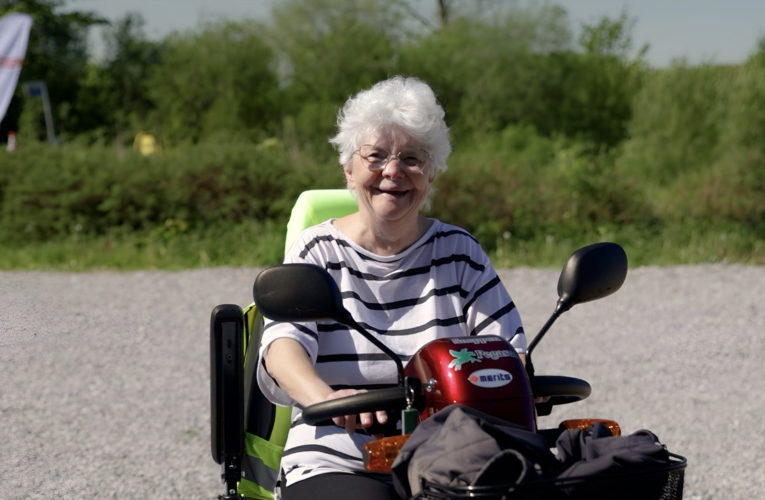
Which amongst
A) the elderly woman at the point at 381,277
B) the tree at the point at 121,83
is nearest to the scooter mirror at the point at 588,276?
the elderly woman at the point at 381,277

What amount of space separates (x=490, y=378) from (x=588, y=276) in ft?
1.22

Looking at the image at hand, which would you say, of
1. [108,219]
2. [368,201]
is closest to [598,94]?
[108,219]

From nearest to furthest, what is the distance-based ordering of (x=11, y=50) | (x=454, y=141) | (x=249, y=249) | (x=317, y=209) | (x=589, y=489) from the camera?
(x=589, y=489)
(x=317, y=209)
(x=11, y=50)
(x=249, y=249)
(x=454, y=141)

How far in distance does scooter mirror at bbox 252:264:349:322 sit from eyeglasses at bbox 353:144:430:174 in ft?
2.32

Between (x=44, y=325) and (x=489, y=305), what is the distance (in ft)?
3.45

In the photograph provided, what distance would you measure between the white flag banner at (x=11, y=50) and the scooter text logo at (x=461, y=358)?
9004 mm

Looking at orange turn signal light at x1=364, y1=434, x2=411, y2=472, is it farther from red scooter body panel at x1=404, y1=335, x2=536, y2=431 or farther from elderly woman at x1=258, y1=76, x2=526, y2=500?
elderly woman at x1=258, y1=76, x2=526, y2=500

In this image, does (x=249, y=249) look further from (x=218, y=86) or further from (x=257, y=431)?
(x=218, y=86)

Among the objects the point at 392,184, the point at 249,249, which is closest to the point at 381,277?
the point at 392,184

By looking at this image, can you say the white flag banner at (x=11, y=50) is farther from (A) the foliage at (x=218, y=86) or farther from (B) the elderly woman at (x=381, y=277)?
(A) the foliage at (x=218, y=86)

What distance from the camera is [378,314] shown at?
235 centimetres

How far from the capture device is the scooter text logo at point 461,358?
172 cm

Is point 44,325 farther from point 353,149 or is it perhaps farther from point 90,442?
point 90,442

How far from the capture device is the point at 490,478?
1376mm
